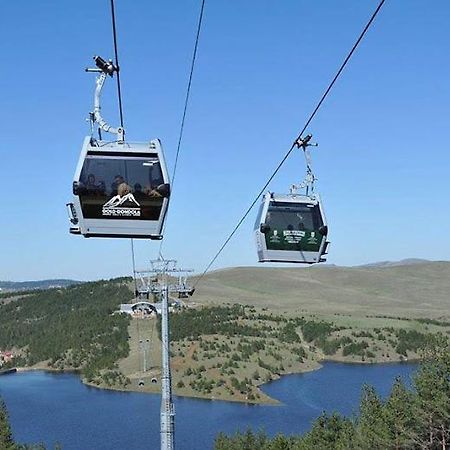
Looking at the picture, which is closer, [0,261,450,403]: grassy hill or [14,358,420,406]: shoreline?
[14,358,420,406]: shoreline

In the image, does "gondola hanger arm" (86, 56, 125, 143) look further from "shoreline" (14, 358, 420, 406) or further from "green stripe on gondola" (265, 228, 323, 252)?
"shoreline" (14, 358, 420, 406)

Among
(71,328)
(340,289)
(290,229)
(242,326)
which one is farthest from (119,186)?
(340,289)

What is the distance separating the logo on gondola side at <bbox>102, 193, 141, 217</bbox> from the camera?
8.92 meters

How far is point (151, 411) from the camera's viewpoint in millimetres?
57469

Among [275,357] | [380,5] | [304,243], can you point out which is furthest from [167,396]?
[275,357]

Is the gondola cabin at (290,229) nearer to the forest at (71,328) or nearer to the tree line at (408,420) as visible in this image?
the tree line at (408,420)

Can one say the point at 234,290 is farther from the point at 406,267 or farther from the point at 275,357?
the point at 275,357

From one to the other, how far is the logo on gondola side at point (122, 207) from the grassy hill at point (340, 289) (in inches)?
4006

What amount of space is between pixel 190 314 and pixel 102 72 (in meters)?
90.6

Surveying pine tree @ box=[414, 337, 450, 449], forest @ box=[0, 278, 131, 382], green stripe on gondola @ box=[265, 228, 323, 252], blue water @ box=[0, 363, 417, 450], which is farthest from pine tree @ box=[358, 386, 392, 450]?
forest @ box=[0, 278, 131, 382]

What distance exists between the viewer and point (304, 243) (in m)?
10.5

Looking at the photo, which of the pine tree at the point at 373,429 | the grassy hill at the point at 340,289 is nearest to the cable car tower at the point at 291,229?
the pine tree at the point at 373,429

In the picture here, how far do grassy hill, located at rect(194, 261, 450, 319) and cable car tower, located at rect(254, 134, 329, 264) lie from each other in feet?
327

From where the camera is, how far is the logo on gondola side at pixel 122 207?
29.3 feet
